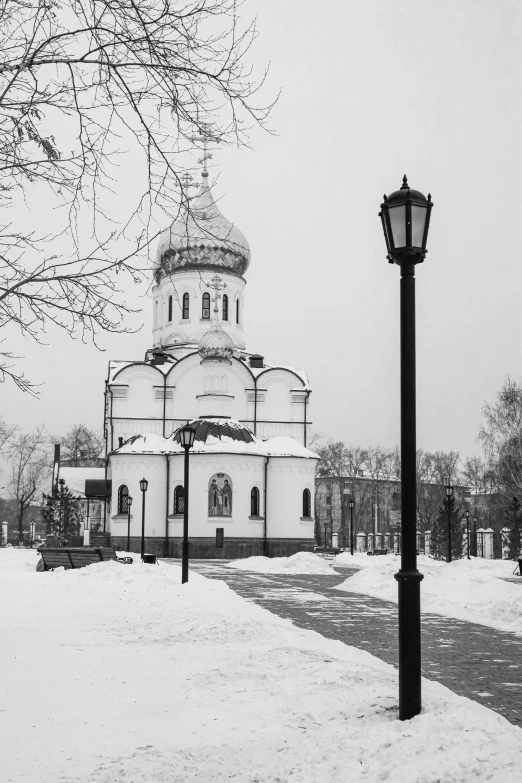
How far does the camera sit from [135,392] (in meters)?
46.1

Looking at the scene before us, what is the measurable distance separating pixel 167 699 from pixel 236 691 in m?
0.54

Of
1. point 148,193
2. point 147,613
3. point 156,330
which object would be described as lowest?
point 147,613

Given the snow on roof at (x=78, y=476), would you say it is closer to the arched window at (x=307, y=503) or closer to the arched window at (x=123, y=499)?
the arched window at (x=123, y=499)

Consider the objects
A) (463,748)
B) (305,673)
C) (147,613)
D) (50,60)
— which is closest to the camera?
(463,748)

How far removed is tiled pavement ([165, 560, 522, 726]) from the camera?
7.72 metres

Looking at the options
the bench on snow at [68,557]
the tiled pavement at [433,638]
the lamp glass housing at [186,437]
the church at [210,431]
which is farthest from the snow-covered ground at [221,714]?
the church at [210,431]

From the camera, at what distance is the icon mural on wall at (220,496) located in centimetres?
4066

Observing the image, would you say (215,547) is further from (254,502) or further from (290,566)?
(290,566)

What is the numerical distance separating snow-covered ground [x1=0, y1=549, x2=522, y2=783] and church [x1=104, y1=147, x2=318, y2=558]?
27.5m

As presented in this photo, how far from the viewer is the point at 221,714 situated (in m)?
6.34

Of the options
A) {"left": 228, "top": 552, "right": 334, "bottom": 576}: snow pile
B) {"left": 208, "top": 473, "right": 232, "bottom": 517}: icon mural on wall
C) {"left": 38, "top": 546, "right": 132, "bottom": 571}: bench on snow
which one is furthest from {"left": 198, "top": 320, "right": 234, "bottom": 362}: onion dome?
{"left": 38, "top": 546, "right": 132, "bottom": 571}: bench on snow

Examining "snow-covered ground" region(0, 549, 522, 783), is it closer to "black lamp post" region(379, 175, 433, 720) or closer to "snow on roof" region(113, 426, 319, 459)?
"black lamp post" region(379, 175, 433, 720)

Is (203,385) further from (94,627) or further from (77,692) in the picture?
(77,692)

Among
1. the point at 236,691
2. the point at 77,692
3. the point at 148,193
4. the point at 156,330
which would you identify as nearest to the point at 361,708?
the point at 236,691
